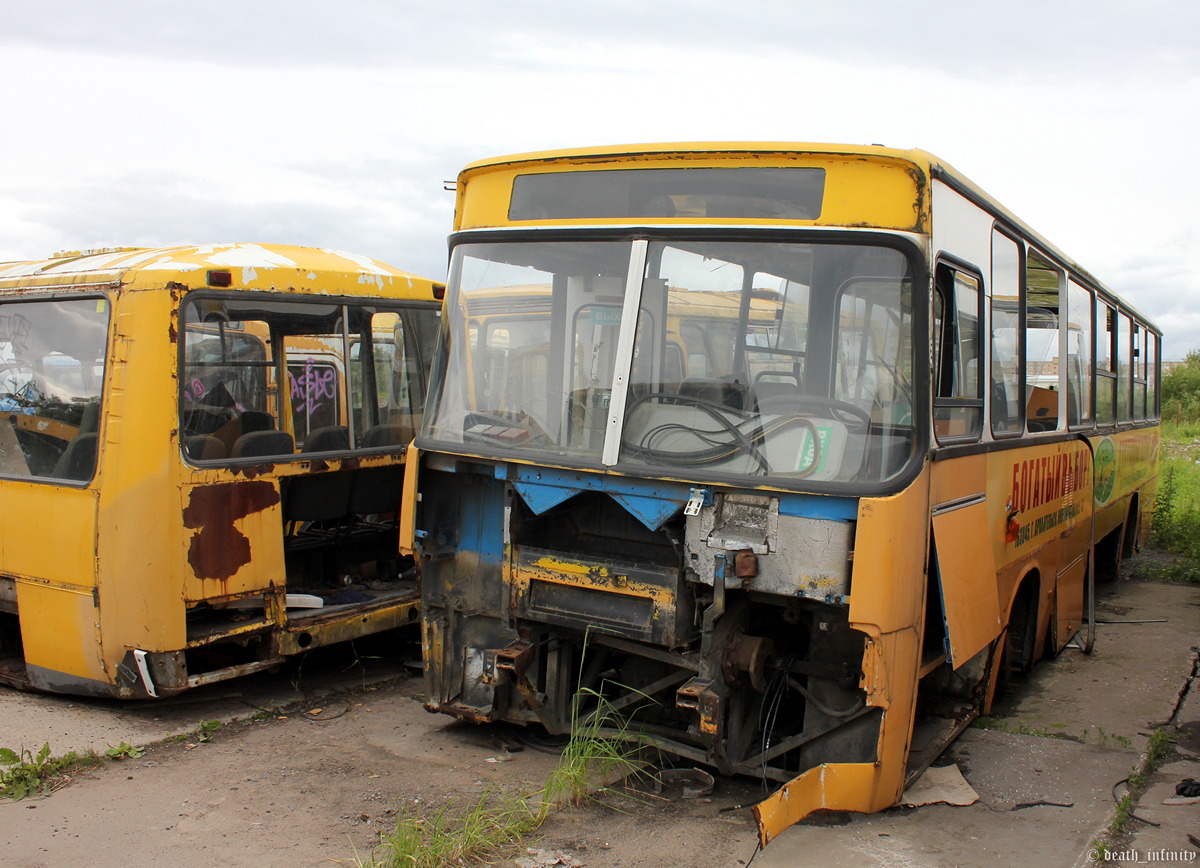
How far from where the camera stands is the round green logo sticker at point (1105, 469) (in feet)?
26.9

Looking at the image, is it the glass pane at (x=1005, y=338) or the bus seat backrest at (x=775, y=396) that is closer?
the bus seat backrest at (x=775, y=396)

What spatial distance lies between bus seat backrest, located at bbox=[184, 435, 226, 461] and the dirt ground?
4.80ft

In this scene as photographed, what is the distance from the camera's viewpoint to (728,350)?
436cm

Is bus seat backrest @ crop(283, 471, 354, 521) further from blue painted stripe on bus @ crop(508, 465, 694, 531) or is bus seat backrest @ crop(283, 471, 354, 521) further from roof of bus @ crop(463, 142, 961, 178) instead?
roof of bus @ crop(463, 142, 961, 178)

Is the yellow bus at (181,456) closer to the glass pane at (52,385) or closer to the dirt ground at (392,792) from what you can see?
the glass pane at (52,385)

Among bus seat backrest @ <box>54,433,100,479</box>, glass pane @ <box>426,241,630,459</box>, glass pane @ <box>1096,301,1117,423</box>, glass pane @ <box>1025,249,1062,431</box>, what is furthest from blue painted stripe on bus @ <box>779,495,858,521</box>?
glass pane @ <box>1096,301,1117,423</box>

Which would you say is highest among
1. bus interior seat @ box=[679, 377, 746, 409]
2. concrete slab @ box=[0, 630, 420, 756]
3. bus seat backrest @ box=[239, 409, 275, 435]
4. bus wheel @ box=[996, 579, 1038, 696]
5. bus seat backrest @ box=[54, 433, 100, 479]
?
bus interior seat @ box=[679, 377, 746, 409]

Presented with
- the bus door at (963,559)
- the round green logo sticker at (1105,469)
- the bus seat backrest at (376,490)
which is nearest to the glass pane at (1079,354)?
the round green logo sticker at (1105,469)

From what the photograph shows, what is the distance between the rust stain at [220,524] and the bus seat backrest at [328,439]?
23.6 inches

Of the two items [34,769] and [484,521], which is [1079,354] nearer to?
[484,521]

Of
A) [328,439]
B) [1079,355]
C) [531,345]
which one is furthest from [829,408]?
[1079,355]

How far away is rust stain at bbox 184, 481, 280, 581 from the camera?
17.9ft

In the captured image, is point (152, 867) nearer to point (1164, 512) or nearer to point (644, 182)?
point (644, 182)

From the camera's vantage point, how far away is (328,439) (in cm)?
647
